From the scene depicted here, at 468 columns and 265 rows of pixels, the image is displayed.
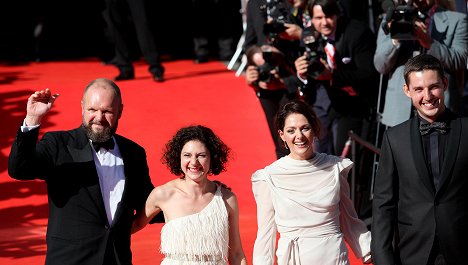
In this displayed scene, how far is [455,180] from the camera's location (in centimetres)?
492

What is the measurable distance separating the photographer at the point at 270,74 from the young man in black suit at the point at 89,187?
9.41ft

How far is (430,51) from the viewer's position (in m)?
6.89

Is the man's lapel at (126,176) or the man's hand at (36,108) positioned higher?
the man's hand at (36,108)

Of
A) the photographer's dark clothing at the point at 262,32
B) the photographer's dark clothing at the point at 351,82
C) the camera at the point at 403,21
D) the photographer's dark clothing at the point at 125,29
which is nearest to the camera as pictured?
the camera at the point at 403,21

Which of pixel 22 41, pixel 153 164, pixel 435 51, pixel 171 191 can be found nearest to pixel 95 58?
pixel 22 41

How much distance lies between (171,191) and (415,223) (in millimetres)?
1319

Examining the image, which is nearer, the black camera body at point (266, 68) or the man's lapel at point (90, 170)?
the man's lapel at point (90, 170)

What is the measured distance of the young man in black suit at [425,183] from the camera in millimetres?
4926

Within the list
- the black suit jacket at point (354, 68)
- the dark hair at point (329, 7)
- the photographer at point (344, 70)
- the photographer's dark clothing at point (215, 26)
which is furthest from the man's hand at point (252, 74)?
the photographer's dark clothing at point (215, 26)

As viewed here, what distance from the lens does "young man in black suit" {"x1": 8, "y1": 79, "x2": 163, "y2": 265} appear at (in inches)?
205

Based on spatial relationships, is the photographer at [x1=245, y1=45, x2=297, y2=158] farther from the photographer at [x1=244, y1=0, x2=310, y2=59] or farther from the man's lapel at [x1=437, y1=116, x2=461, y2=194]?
the man's lapel at [x1=437, y1=116, x2=461, y2=194]

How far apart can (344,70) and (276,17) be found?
95 centimetres

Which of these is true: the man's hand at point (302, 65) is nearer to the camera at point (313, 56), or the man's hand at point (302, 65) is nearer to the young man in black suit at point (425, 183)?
the camera at point (313, 56)

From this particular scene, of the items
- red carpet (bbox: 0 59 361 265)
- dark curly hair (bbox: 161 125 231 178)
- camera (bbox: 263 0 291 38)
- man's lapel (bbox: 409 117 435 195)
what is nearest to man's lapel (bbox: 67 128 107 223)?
dark curly hair (bbox: 161 125 231 178)
